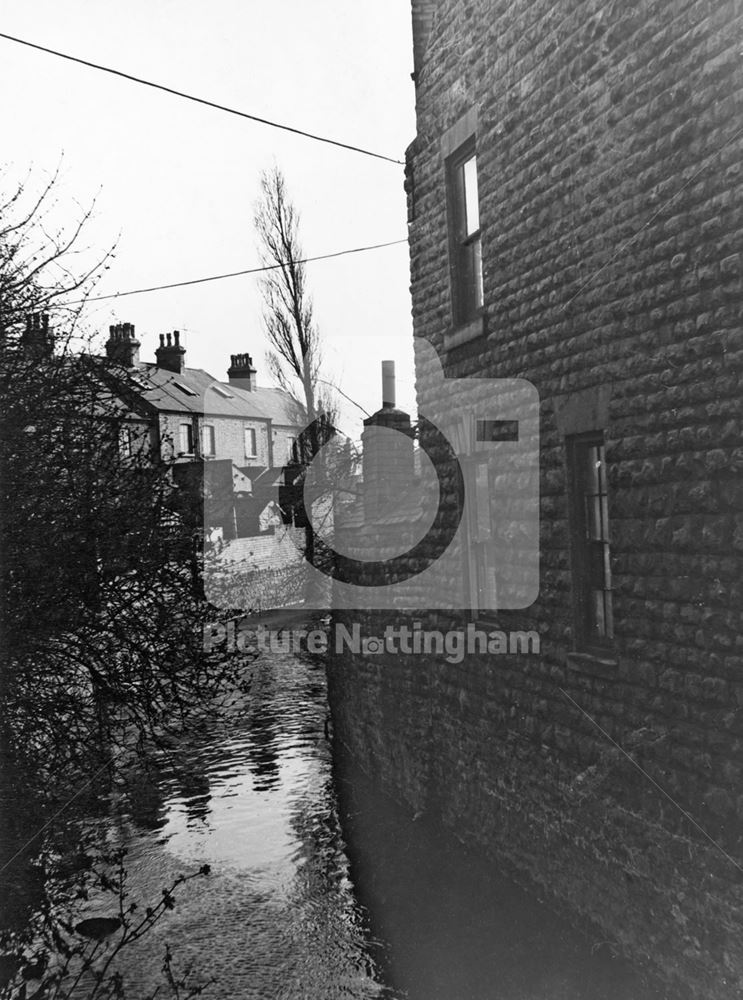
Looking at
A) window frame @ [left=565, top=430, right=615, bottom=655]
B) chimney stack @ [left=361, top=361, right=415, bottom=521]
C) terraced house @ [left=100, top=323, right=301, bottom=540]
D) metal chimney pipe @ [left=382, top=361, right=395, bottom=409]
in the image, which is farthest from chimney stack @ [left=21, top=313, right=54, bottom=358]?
terraced house @ [left=100, top=323, right=301, bottom=540]

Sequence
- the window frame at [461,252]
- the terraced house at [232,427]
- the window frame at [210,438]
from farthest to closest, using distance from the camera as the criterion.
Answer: the window frame at [210,438]
the terraced house at [232,427]
the window frame at [461,252]

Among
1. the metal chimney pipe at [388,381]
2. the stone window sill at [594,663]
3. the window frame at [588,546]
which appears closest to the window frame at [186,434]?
the metal chimney pipe at [388,381]

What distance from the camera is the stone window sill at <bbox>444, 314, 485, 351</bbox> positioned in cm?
863

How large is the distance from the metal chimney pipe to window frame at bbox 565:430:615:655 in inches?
315

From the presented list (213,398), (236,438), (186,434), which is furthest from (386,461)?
(236,438)

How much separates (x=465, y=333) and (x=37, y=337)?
12.7 ft

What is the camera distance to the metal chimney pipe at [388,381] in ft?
51.0

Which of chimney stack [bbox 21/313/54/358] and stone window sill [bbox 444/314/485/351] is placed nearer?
chimney stack [bbox 21/313/54/358]

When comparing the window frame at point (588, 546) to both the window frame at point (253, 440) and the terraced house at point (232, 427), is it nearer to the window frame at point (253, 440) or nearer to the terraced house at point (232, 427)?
the terraced house at point (232, 427)

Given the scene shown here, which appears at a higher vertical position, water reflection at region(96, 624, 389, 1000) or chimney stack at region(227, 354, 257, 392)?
chimney stack at region(227, 354, 257, 392)

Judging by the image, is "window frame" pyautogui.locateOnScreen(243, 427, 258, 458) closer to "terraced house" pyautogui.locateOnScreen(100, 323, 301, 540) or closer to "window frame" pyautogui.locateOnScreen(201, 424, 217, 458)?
"terraced house" pyautogui.locateOnScreen(100, 323, 301, 540)

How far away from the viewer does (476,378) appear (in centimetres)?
884

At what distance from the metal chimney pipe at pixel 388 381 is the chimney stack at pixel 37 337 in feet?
25.4

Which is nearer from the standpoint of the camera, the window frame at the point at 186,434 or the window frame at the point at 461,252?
the window frame at the point at 461,252
